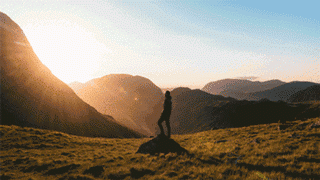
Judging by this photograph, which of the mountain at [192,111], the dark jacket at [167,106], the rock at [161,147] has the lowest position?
the mountain at [192,111]

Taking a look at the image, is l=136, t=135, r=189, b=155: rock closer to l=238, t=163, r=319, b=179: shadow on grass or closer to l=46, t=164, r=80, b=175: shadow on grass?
l=238, t=163, r=319, b=179: shadow on grass

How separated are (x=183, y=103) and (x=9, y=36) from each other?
13295cm

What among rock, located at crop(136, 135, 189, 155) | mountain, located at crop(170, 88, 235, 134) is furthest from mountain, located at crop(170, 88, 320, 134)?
rock, located at crop(136, 135, 189, 155)

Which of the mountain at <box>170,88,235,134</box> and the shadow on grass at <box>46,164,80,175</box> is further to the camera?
the mountain at <box>170,88,235,134</box>

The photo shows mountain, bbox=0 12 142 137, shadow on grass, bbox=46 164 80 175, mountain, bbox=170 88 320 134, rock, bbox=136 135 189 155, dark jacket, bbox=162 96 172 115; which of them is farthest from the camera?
mountain, bbox=170 88 320 134

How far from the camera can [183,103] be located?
148625 mm

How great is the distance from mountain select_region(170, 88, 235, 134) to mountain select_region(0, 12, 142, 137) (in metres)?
45.8

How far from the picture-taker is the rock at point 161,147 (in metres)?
9.88

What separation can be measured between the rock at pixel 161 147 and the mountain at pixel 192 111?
284 feet

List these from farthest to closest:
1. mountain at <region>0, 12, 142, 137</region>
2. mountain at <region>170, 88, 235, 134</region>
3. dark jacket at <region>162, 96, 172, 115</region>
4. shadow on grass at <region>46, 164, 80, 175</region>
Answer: mountain at <region>170, 88, 235, 134</region>
mountain at <region>0, 12, 142, 137</region>
dark jacket at <region>162, 96, 172, 115</region>
shadow on grass at <region>46, 164, 80, 175</region>

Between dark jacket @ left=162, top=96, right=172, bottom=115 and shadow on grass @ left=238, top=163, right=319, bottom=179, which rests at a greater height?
dark jacket @ left=162, top=96, right=172, bottom=115

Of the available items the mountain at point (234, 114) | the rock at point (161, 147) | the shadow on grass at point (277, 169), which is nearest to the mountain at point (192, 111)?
the mountain at point (234, 114)

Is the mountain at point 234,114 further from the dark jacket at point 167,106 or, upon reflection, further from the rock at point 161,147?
the rock at point 161,147

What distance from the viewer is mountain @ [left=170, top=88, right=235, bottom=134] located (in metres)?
104
